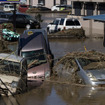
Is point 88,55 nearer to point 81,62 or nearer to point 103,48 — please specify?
point 81,62

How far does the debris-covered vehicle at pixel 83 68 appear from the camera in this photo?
530 inches

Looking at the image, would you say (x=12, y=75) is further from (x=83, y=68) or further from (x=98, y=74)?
(x=98, y=74)

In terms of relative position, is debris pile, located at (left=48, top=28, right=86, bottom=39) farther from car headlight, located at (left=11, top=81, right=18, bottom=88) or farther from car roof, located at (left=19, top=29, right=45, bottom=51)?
car headlight, located at (left=11, top=81, right=18, bottom=88)

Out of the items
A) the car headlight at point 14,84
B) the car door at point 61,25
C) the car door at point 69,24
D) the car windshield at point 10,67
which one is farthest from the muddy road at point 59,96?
the car door at point 61,25

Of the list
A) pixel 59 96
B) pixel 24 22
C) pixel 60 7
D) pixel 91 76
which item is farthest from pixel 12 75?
pixel 60 7

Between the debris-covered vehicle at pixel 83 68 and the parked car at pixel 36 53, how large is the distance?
61 cm

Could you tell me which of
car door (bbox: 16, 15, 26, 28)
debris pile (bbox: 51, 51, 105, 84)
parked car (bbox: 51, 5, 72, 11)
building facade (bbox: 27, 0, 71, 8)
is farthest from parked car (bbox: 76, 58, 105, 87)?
building facade (bbox: 27, 0, 71, 8)

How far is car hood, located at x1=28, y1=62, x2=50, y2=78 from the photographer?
1504 cm

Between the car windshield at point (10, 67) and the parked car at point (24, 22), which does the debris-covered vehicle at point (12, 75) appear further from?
the parked car at point (24, 22)

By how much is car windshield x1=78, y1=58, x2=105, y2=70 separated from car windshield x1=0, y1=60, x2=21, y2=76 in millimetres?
3022

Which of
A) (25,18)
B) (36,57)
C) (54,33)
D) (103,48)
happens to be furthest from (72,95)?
(25,18)

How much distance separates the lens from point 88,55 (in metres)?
15.4

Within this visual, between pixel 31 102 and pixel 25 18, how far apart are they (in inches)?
1057

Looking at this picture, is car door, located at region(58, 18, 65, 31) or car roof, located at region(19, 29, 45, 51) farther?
car door, located at region(58, 18, 65, 31)
